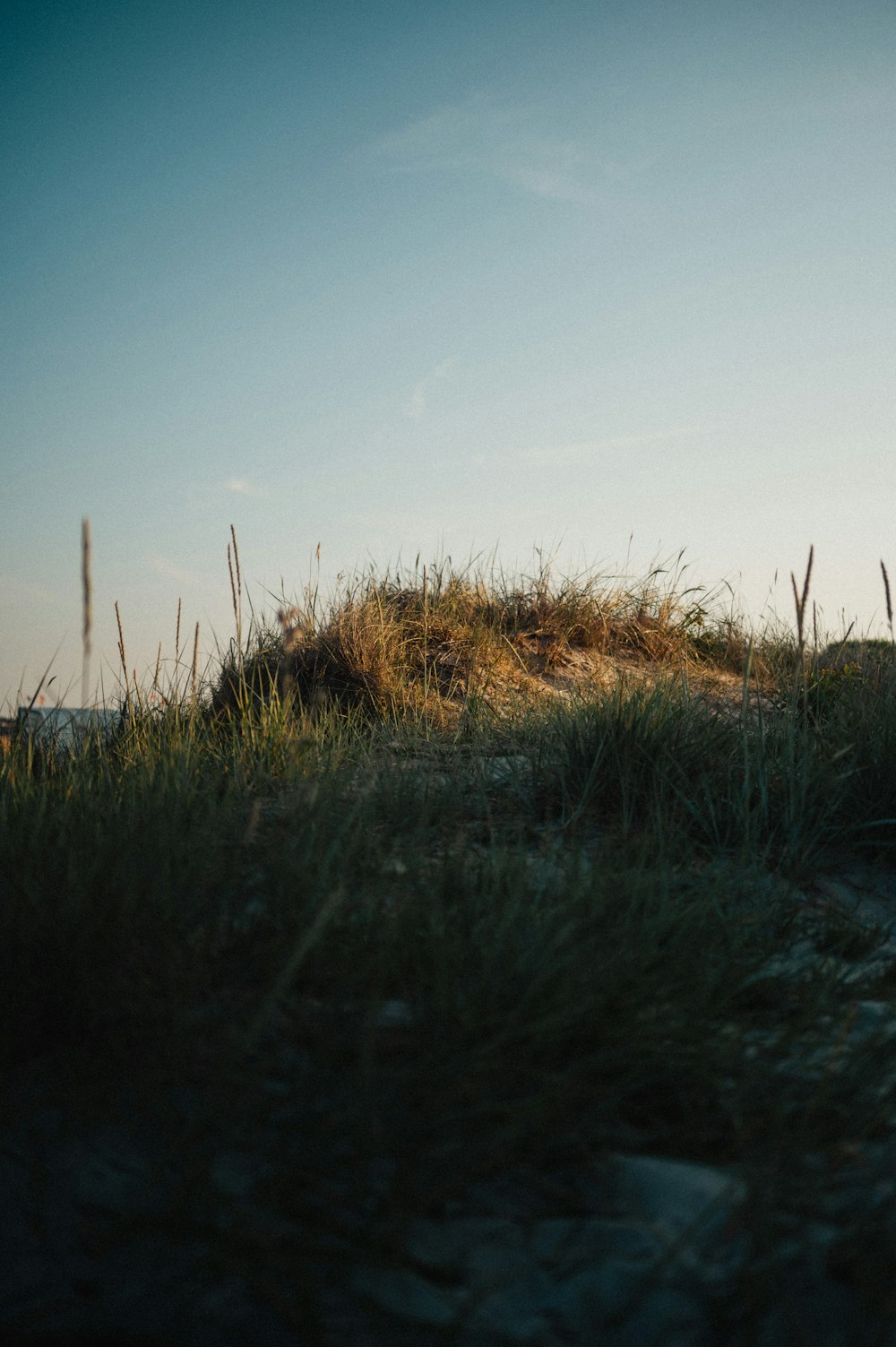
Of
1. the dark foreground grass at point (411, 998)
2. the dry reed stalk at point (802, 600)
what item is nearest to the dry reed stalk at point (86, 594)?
the dark foreground grass at point (411, 998)

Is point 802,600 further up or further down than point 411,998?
further up

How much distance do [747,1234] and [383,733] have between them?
121 inches

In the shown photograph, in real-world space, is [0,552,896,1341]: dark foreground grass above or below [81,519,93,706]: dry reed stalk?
below

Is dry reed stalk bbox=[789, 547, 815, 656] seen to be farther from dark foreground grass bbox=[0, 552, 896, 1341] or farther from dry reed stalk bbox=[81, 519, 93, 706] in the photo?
dry reed stalk bbox=[81, 519, 93, 706]

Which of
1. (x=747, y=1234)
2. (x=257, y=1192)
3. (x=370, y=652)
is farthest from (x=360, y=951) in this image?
(x=370, y=652)

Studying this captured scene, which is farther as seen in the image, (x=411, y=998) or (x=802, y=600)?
(x=802, y=600)

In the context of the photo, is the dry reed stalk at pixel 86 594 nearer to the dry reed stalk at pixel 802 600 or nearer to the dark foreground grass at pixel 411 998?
the dark foreground grass at pixel 411 998

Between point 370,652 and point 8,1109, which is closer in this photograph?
point 8,1109

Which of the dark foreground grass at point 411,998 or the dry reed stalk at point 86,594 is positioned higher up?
the dry reed stalk at point 86,594

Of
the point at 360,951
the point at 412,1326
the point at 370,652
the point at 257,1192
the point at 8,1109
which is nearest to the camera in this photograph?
the point at 412,1326

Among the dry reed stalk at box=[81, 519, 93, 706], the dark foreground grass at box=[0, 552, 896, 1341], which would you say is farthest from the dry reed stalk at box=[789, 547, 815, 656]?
the dry reed stalk at box=[81, 519, 93, 706]

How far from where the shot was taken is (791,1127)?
114 cm

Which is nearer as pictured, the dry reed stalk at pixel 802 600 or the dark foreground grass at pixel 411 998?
the dark foreground grass at pixel 411 998

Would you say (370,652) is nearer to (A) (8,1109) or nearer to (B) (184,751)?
(B) (184,751)
